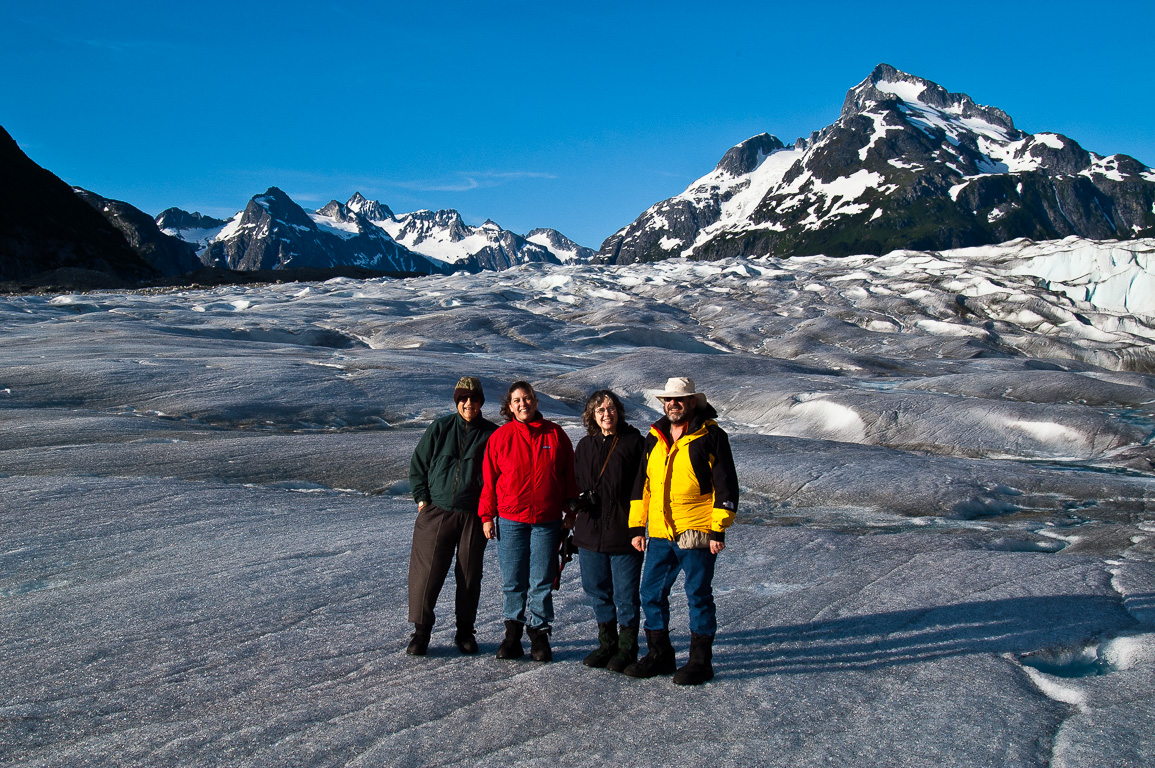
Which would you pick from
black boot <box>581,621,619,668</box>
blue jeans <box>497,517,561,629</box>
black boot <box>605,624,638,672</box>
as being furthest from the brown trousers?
black boot <box>605,624,638,672</box>

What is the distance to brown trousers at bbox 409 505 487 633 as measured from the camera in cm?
571

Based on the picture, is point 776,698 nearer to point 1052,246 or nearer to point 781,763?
point 781,763

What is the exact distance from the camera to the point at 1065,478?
536 inches

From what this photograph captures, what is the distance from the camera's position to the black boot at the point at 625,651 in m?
5.38

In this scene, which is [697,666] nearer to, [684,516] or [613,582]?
[613,582]

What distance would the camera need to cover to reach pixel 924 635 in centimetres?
626

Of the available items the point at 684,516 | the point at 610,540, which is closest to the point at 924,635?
the point at 684,516

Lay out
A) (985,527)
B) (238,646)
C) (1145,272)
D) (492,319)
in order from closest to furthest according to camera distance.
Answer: (238,646) → (985,527) → (492,319) → (1145,272)

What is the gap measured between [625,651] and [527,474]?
150 cm

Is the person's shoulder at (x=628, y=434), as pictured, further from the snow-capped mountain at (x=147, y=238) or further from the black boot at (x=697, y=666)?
the snow-capped mountain at (x=147, y=238)

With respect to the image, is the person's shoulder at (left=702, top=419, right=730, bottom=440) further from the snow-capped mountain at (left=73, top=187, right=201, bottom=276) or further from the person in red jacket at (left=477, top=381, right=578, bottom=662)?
the snow-capped mountain at (left=73, top=187, right=201, bottom=276)

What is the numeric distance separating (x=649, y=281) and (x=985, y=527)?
240 feet

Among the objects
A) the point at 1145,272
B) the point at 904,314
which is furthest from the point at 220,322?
the point at 1145,272

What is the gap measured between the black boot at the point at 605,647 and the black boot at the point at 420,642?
4.10 ft
